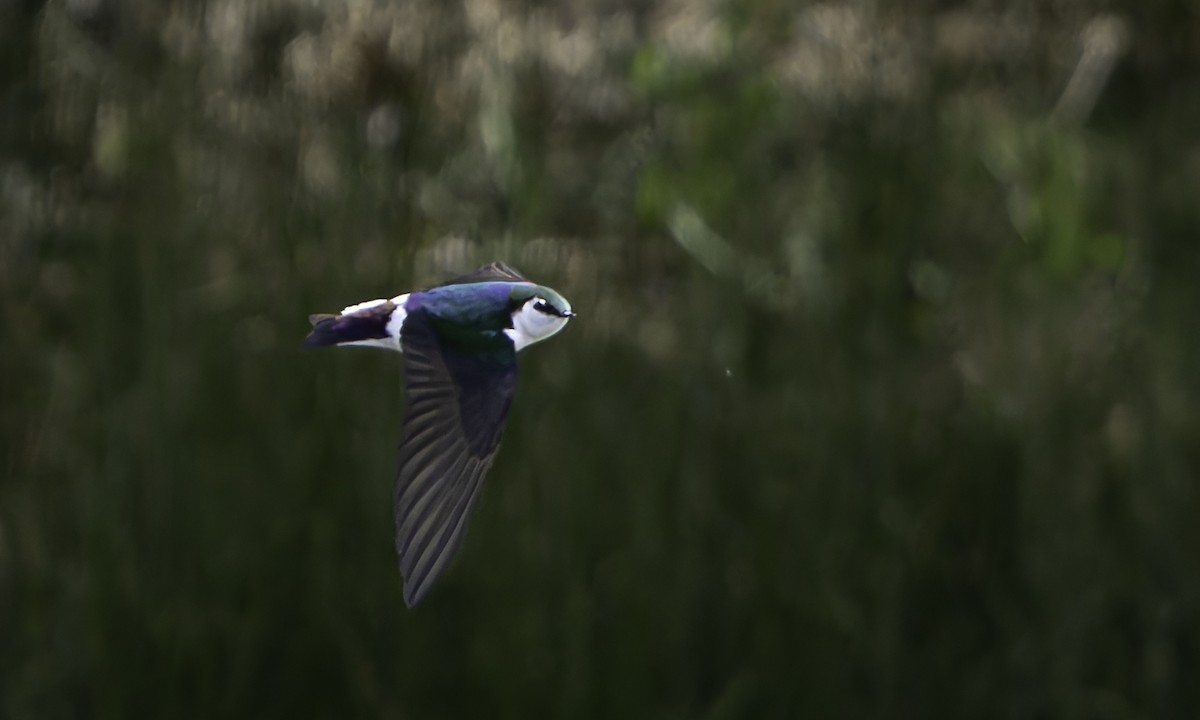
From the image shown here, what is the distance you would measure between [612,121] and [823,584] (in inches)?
31.3

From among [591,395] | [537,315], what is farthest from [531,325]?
[591,395]

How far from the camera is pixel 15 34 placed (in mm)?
1288

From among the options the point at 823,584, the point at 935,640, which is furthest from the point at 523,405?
the point at 935,640

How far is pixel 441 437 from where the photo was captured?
0.50 m

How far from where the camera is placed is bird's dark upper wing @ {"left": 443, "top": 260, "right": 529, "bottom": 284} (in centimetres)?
59

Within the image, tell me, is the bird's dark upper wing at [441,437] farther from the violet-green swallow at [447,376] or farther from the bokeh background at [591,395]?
the bokeh background at [591,395]

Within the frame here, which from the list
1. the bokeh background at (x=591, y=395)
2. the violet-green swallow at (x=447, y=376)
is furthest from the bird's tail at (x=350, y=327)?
the bokeh background at (x=591, y=395)

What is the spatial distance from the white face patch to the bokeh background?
0.43 metres

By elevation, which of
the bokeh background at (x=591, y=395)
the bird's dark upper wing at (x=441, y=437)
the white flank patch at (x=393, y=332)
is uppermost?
the white flank patch at (x=393, y=332)

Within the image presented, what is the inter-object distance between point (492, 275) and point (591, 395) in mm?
646

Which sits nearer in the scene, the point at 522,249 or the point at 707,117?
the point at 522,249

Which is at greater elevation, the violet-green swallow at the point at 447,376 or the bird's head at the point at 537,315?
the bird's head at the point at 537,315

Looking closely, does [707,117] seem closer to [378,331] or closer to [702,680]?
[702,680]

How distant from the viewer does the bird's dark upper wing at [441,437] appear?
0.45 metres
